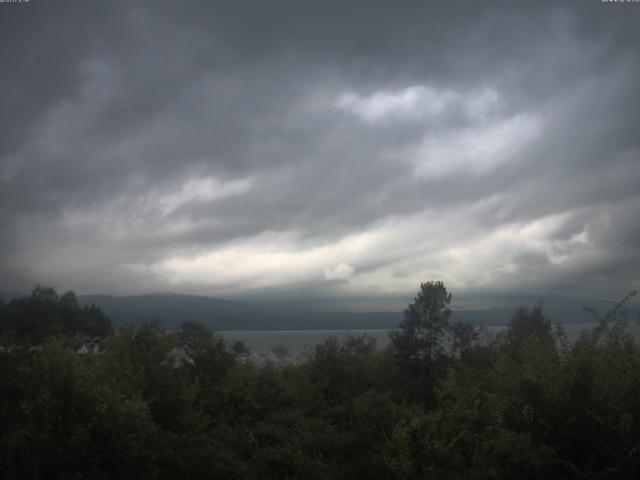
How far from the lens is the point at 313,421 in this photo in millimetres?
19312

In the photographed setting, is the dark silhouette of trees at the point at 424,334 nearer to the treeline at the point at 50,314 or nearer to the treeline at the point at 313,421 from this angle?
the treeline at the point at 313,421

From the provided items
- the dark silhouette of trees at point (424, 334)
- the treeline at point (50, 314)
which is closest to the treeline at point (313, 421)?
the dark silhouette of trees at point (424, 334)

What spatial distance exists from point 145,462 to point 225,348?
1563cm

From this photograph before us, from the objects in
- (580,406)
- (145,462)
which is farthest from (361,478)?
(580,406)

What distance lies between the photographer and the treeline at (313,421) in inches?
442

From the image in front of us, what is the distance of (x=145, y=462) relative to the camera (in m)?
13.5

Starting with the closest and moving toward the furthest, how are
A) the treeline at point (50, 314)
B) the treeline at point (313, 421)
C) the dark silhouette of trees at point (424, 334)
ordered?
1. the treeline at point (313, 421)
2. the dark silhouette of trees at point (424, 334)
3. the treeline at point (50, 314)

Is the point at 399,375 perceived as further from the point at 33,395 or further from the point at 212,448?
the point at 33,395

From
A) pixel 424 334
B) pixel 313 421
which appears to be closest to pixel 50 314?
pixel 424 334

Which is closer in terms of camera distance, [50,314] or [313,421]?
[313,421]

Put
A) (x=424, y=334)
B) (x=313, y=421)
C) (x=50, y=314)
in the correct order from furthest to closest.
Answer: (x=50, y=314)
(x=424, y=334)
(x=313, y=421)

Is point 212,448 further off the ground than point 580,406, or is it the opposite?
point 580,406

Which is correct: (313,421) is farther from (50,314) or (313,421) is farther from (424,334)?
(50,314)

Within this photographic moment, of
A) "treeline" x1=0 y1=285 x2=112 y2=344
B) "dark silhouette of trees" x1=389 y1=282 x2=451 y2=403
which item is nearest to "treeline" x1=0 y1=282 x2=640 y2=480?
"dark silhouette of trees" x1=389 y1=282 x2=451 y2=403
